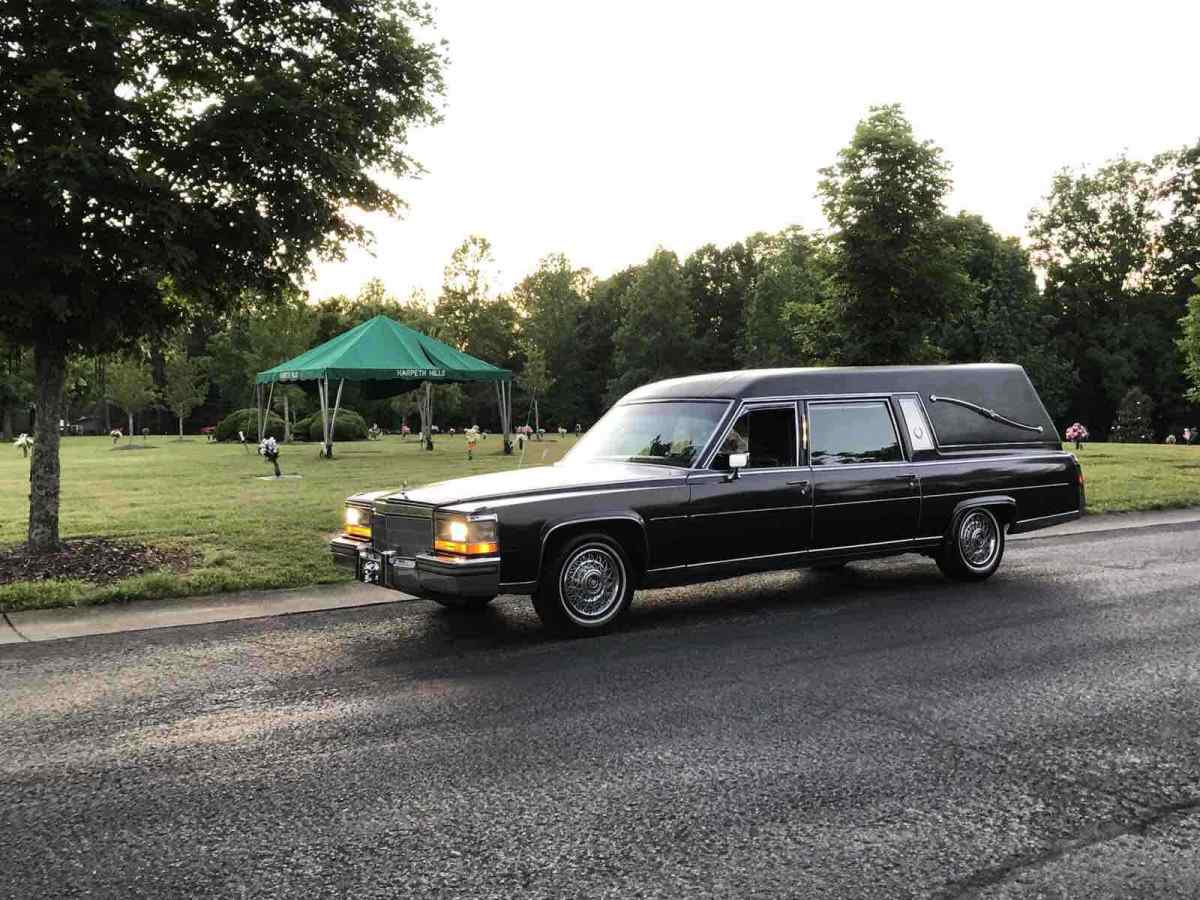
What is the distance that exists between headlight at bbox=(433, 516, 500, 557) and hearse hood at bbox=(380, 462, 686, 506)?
0.65 ft

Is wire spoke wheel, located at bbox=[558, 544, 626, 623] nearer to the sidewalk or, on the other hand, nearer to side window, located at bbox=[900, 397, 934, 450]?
the sidewalk

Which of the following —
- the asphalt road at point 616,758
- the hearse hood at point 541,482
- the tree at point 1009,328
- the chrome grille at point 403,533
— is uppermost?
the tree at point 1009,328

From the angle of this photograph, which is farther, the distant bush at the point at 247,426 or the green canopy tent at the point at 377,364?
the distant bush at the point at 247,426

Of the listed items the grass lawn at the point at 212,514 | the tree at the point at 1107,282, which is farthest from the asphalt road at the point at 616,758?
the tree at the point at 1107,282

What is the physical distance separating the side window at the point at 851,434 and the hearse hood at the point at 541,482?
1390 millimetres

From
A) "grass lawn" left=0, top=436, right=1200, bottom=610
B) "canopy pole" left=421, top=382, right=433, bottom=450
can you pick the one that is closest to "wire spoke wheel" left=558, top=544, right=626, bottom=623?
"grass lawn" left=0, top=436, right=1200, bottom=610

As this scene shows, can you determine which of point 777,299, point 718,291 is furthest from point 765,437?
point 718,291

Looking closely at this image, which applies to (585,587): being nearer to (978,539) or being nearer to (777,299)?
(978,539)

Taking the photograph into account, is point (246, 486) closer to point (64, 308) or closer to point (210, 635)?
point (64, 308)

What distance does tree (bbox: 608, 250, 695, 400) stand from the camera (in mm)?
81250

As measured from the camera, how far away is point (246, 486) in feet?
63.9

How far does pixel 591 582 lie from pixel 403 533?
4.50 ft

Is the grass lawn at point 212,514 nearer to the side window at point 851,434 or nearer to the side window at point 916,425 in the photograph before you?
the side window at point 851,434

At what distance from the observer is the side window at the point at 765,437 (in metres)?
7.77
